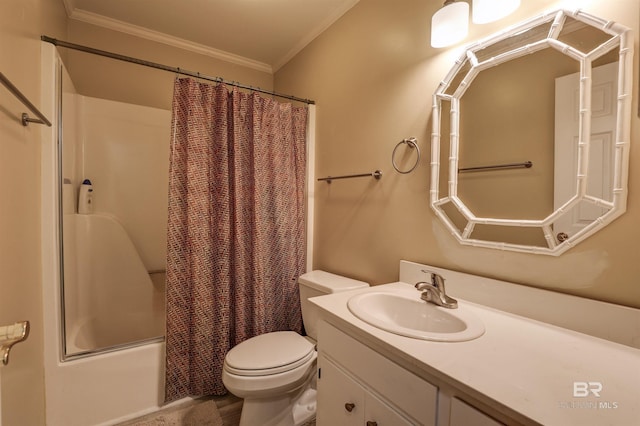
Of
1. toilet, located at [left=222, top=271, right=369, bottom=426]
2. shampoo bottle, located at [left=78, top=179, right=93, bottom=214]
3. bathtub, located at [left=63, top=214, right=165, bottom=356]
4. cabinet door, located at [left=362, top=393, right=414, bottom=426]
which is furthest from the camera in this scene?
shampoo bottle, located at [left=78, top=179, right=93, bottom=214]

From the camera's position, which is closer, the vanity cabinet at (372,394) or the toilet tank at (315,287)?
the vanity cabinet at (372,394)

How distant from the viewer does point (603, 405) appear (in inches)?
21.5

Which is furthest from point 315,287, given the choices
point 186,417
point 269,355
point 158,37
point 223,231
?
point 158,37

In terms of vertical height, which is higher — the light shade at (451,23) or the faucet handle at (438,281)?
the light shade at (451,23)

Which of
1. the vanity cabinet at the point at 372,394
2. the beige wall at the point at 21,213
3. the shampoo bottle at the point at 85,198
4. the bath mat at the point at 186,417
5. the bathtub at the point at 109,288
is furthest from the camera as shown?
the shampoo bottle at the point at 85,198

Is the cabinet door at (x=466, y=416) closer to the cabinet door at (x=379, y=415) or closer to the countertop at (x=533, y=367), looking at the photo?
the countertop at (x=533, y=367)

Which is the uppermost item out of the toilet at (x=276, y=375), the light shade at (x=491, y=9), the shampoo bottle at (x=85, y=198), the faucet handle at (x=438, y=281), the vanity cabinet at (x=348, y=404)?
the light shade at (x=491, y=9)

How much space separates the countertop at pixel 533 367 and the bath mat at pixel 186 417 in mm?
1183

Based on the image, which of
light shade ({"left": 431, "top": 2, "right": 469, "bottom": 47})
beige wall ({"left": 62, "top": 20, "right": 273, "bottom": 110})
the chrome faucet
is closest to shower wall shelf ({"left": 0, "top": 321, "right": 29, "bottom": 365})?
the chrome faucet

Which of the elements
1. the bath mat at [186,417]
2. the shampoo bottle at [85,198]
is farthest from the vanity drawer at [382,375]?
the shampoo bottle at [85,198]

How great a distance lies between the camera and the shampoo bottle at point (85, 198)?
6.48ft

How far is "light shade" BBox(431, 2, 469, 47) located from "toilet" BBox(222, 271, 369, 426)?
4.01ft

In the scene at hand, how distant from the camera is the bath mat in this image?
1.53 metres

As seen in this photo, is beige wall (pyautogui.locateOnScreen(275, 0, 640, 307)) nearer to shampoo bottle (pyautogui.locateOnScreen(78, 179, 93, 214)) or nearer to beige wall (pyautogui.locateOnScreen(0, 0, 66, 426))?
beige wall (pyautogui.locateOnScreen(0, 0, 66, 426))
